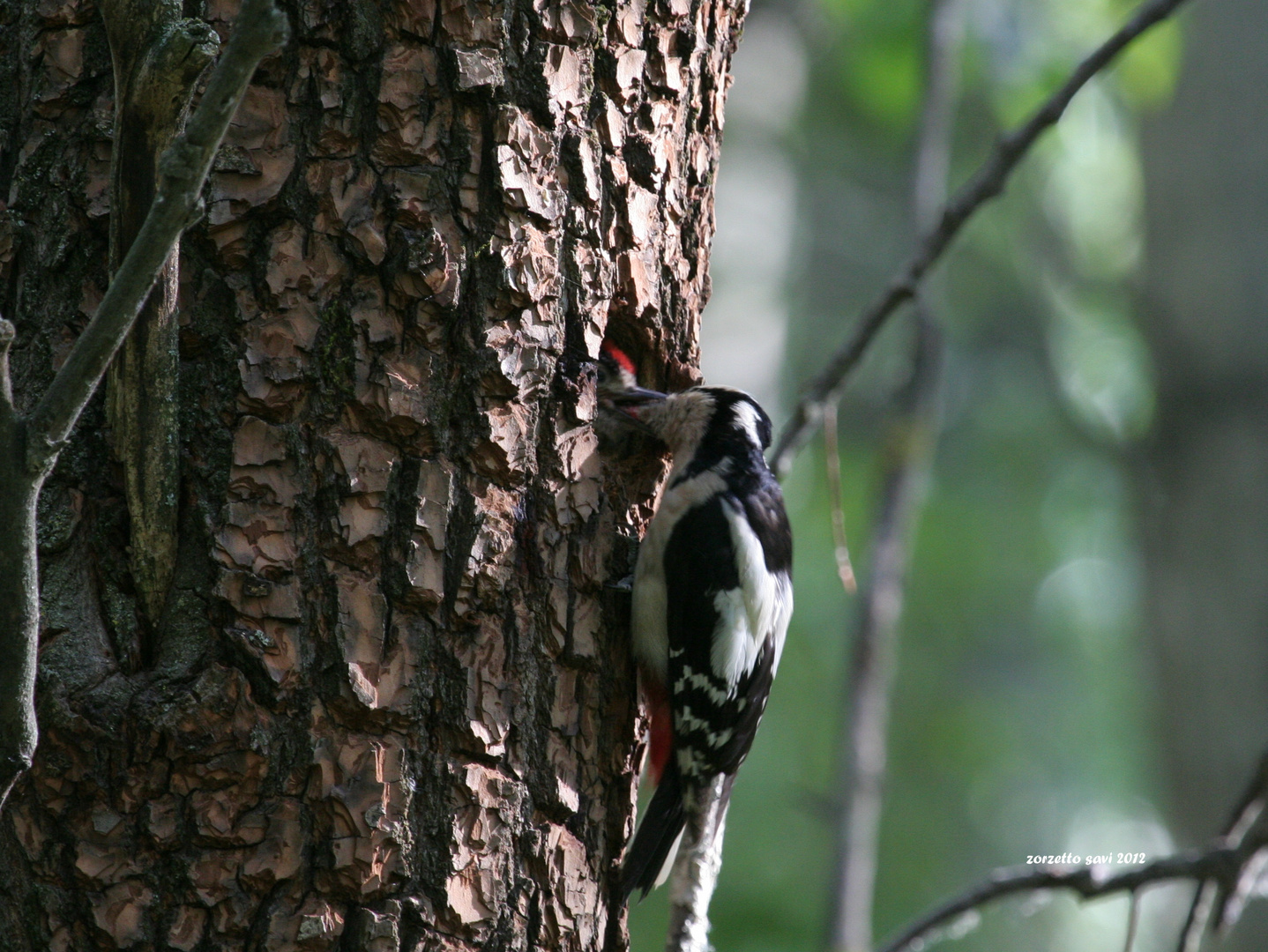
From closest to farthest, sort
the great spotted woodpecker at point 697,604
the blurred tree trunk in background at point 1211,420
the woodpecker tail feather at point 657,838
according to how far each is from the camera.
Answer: the woodpecker tail feather at point 657,838
the great spotted woodpecker at point 697,604
the blurred tree trunk in background at point 1211,420

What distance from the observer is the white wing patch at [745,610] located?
2619mm

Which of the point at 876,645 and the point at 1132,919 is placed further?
the point at 876,645

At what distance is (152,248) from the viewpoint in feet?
3.95

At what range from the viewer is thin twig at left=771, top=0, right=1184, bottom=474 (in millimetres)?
2428

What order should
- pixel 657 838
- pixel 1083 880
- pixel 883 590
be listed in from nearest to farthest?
pixel 1083 880 → pixel 657 838 → pixel 883 590

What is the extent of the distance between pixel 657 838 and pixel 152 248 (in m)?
1.55

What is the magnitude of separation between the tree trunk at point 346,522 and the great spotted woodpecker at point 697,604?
0.32 m

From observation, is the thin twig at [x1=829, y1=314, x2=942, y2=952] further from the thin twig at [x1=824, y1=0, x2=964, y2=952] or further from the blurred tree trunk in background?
the blurred tree trunk in background

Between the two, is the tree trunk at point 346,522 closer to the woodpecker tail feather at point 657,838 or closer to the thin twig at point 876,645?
the woodpecker tail feather at point 657,838

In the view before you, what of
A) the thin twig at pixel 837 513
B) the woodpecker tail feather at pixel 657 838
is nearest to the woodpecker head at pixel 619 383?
the thin twig at pixel 837 513

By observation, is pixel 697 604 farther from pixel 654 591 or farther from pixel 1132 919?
pixel 1132 919

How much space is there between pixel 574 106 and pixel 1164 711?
459 cm

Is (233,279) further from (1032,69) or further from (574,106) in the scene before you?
(1032,69)

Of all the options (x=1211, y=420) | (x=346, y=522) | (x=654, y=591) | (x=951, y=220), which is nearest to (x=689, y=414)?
(x=654, y=591)
